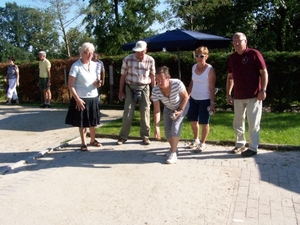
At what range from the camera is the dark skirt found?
5547 millimetres

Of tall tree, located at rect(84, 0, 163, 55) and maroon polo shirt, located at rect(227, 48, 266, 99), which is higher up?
tall tree, located at rect(84, 0, 163, 55)

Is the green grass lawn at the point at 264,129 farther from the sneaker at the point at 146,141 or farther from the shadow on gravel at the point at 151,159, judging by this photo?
the shadow on gravel at the point at 151,159

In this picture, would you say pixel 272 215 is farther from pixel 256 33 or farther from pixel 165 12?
pixel 165 12

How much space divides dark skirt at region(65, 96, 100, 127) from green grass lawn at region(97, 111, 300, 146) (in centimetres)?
126

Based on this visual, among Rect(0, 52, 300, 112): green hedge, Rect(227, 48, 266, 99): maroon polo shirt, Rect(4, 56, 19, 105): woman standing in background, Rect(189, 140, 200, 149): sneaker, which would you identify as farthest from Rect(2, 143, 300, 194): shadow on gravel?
Rect(4, 56, 19, 105): woman standing in background

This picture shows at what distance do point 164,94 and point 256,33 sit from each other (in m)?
15.7

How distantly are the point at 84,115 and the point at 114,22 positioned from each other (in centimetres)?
2696

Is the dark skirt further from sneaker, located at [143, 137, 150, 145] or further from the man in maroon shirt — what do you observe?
the man in maroon shirt

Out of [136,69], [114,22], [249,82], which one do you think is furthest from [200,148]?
[114,22]

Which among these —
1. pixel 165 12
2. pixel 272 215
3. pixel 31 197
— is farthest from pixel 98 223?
pixel 165 12

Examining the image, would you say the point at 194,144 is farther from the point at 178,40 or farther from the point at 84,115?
the point at 178,40

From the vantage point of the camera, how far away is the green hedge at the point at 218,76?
928 centimetres

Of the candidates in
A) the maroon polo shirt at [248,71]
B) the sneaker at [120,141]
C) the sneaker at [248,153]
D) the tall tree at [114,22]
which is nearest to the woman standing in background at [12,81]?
the sneaker at [120,141]

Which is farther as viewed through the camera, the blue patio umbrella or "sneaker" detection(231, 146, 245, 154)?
the blue patio umbrella
